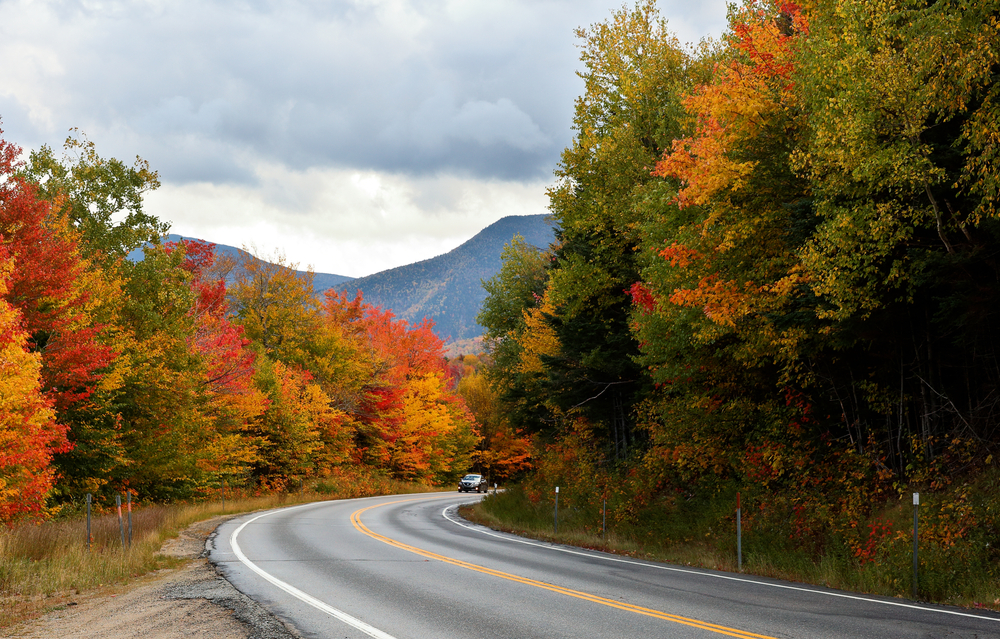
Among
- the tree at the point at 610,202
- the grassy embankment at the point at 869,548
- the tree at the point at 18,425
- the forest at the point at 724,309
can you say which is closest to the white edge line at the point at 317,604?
the tree at the point at 18,425

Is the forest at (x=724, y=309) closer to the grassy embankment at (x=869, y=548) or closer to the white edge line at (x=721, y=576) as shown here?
the grassy embankment at (x=869, y=548)

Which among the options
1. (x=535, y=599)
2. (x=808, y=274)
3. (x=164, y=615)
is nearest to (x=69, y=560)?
(x=164, y=615)

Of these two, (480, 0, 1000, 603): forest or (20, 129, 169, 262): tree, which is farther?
(20, 129, 169, 262): tree

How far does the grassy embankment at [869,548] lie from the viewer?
9.90m

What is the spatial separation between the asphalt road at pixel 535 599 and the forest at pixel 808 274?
95.2 inches

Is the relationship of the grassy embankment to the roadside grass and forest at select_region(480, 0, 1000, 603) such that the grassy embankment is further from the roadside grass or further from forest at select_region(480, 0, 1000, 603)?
the roadside grass

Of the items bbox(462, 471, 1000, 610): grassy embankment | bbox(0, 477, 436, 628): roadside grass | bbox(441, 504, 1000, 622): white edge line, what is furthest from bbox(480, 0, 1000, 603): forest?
bbox(0, 477, 436, 628): roadside grass

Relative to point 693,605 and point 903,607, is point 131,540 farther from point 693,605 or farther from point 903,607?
point 903,607

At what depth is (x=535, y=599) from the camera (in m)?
9.53

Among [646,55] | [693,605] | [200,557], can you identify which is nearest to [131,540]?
[200,557]

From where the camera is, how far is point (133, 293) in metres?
27.7

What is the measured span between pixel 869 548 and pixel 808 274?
15.1 ft

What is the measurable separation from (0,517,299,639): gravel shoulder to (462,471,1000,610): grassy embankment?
8498mm

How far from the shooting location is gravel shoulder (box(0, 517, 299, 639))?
7.82 metres
